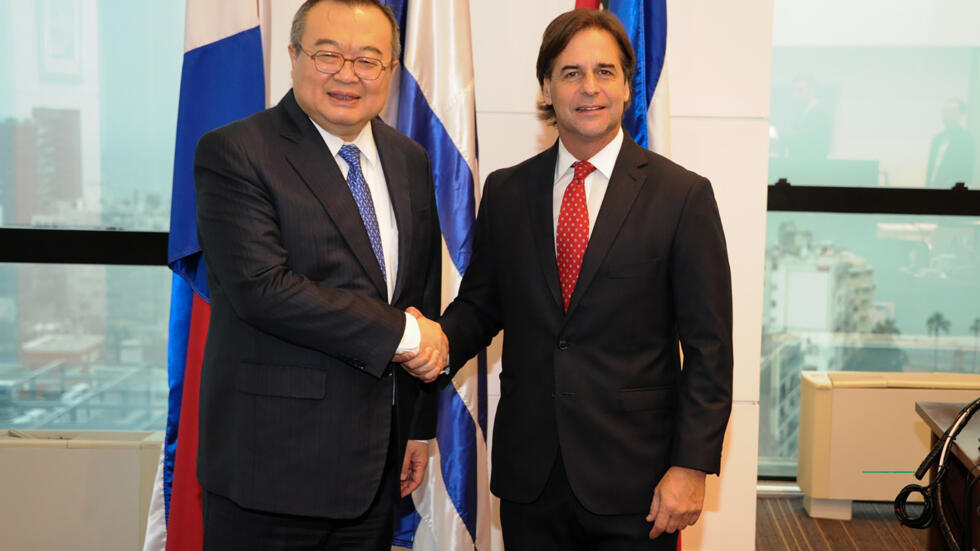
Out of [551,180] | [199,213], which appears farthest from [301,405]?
[551,180]

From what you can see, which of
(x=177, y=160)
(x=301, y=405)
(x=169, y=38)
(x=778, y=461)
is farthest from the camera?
(x=778, y=461)

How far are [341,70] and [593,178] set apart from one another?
0.63 metres

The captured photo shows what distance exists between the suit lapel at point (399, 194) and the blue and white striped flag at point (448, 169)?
1.92ft

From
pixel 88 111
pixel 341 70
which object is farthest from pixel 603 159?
pixel 88 111

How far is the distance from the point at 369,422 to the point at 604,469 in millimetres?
528

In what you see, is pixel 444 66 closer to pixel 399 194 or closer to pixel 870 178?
pixel 399 194

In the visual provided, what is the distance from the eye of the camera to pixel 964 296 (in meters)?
4.91

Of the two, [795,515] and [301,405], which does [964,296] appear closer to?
[795,515]

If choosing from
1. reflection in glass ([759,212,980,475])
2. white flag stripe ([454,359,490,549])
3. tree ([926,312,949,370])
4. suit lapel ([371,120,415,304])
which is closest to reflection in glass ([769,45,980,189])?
reflection in glass ([759,212,980,475])

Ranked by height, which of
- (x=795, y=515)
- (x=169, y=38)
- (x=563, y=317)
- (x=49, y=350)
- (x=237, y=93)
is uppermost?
(x=169, y=38)

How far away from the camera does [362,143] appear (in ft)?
6.81

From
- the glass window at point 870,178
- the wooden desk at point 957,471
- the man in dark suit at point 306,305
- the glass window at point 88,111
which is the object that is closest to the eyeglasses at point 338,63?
the man in dark suit at point 306,305

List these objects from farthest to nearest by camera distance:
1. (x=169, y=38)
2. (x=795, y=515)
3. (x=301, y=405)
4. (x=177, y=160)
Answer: (x=795, y=515)
(x=169, y=38)
(x=177, y=160)
(x=301, y=405)

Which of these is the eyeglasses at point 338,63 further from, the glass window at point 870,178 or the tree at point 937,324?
the tree at point 937,324
